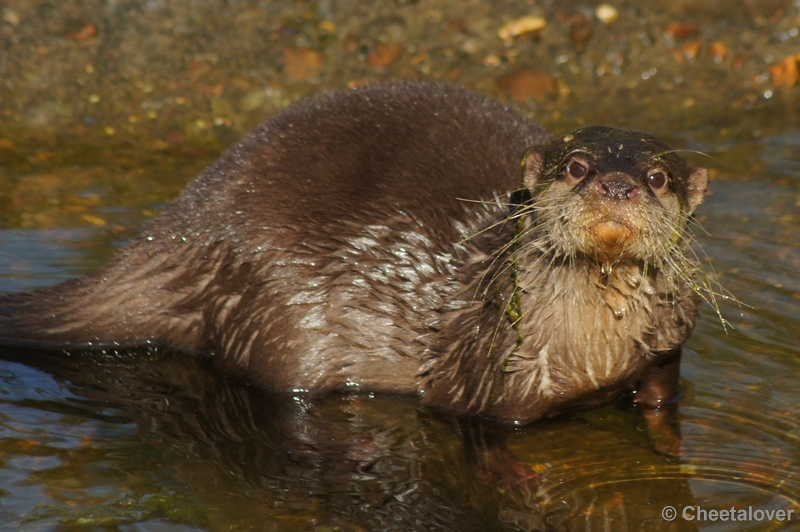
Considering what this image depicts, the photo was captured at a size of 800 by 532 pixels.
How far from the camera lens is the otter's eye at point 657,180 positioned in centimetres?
262

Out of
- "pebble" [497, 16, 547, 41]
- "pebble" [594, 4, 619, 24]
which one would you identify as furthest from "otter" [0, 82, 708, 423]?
"pebble" [594, 4, 619, 24]

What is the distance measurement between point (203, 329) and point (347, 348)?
1.58 feet

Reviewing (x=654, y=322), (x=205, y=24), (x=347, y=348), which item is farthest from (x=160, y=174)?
(x=654, y=322)

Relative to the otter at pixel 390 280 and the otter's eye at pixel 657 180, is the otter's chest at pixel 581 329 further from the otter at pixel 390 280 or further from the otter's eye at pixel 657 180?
the otter's eye at pixel 657 180

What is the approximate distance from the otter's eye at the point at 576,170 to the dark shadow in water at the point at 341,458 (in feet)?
2.71

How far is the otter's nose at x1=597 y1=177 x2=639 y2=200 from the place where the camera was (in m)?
2.51

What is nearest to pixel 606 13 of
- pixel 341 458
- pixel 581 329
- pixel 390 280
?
pixel 390 280

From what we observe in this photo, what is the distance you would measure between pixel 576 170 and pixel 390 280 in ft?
2.65

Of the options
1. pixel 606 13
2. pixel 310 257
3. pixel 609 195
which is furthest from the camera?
pixel 606 13

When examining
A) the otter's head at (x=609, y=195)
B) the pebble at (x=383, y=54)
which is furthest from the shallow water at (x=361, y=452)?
the pebble at (x=383, y=54)

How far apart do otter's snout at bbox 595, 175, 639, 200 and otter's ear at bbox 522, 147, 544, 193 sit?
0.34 m

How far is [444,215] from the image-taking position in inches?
129

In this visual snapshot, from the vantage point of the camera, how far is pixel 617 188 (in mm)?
2510

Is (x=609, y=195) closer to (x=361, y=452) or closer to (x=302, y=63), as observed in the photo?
(x=361, y=452)
